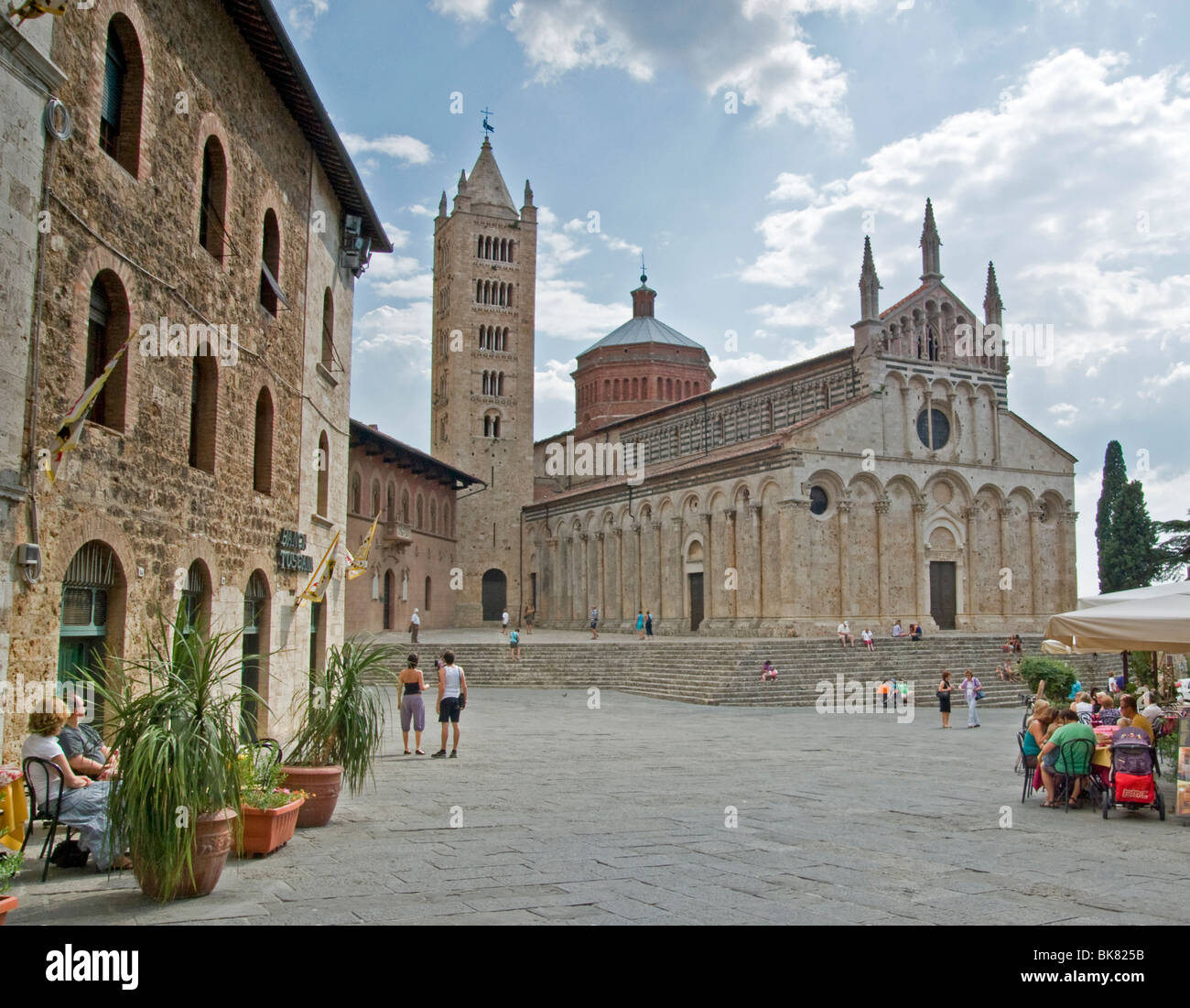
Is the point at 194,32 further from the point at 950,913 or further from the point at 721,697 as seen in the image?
the point at 721,697

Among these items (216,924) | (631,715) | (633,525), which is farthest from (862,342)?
(216,924)

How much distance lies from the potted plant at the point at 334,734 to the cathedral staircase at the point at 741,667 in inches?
764

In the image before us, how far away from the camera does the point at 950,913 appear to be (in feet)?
22.4

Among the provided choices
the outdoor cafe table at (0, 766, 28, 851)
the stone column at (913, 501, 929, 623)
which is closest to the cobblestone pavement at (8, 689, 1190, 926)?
the outdoor cafe table at (0, 766, 28, 851)

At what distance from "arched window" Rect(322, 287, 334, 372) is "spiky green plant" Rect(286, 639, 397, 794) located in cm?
1073

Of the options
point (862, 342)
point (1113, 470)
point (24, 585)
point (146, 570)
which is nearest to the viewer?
point (24, 585)

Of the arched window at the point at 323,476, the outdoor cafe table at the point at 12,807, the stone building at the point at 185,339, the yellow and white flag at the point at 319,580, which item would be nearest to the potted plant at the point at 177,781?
the stone building at the point at 185,339

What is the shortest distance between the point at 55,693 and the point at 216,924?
12.7 feet

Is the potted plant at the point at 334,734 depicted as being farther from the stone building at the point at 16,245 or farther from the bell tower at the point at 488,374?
the bell tower at the point at 488,374

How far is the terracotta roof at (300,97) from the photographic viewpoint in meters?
13.5

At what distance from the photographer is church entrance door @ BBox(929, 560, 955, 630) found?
41.4 meters

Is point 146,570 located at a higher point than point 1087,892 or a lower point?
higher

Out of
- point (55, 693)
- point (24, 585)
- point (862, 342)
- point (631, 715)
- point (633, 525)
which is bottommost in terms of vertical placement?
point (631, 715)

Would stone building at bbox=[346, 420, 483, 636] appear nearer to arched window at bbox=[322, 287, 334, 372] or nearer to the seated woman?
arched window at bbox=[322, 287, 334, 372]
